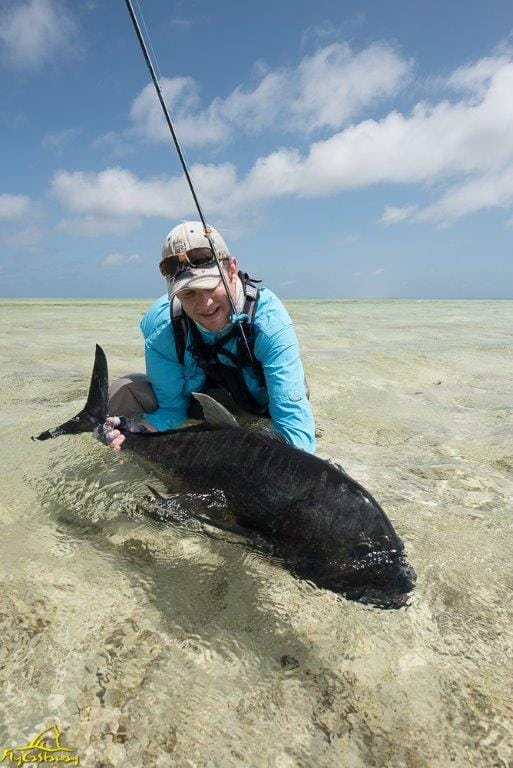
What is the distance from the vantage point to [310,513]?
2115 millimetres

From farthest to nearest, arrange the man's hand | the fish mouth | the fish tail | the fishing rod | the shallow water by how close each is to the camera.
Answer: the fish tail
the man's hand
the fishing rod
the fish mouth
the shallow water

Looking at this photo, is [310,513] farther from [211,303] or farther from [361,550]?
[211,303]

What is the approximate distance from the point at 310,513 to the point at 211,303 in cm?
163

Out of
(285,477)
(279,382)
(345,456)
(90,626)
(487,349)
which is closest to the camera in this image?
(90,626)

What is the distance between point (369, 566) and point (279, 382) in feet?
4.72

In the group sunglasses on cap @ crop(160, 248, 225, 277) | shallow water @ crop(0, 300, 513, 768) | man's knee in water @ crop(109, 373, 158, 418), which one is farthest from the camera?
man's knee in water @ crop(109, 373, 158, 418)

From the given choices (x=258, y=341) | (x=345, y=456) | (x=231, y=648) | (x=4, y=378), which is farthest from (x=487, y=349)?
(x=231, y=648)

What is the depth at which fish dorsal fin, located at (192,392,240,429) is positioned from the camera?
258 cm

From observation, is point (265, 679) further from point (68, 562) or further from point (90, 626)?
point (68, 562)

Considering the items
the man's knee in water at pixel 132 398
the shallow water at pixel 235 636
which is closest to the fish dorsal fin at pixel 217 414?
the shallow water at pixel 235 636

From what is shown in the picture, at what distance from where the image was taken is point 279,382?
318cm

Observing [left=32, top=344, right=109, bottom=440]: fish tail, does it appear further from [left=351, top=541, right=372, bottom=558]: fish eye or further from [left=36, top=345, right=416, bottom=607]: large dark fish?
[left=351, top=541, right=372, bottom=558]: fish eye

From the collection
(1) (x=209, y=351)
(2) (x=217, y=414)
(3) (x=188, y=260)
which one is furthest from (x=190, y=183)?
(2) (x=217, y=414)

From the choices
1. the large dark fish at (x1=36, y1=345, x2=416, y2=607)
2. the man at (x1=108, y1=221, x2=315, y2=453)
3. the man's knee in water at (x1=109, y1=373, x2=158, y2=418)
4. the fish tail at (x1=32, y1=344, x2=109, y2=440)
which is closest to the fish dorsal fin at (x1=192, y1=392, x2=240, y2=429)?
the large dark fish at (x1=36, y1=345, x2=416, y2=607)
